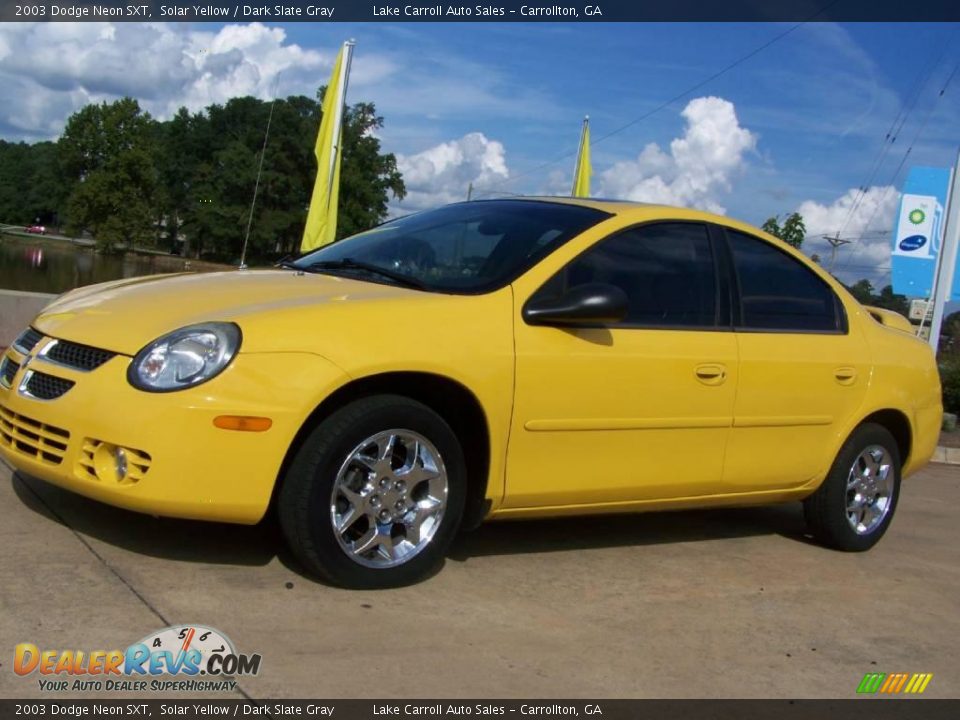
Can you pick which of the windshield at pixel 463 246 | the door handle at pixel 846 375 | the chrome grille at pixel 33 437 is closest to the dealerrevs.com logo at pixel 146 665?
the chrome grille at pixel 33 437

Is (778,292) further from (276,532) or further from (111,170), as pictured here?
(111,170)

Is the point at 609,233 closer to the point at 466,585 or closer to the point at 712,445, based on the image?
the point at 712,445

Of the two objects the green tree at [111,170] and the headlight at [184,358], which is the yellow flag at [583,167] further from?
the green tree at [111,170]

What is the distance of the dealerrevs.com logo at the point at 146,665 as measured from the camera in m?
2.87

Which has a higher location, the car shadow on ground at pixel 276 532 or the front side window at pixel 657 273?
the front side window at pixel 657 273

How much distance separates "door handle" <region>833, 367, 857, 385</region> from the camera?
16.9 feet

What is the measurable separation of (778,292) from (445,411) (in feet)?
6.57

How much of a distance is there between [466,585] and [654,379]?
119 centimetres

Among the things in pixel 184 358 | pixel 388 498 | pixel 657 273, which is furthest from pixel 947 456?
pixel 184 358

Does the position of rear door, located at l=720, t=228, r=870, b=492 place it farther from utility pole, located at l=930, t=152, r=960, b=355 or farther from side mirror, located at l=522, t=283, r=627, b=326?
utility pole, located at l=930, t=152, r=960, b=355

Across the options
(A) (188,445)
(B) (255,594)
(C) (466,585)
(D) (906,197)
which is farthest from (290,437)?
(D) (906,197)

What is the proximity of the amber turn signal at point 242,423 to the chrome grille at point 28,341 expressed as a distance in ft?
3.29

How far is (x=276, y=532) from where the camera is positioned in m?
4.39

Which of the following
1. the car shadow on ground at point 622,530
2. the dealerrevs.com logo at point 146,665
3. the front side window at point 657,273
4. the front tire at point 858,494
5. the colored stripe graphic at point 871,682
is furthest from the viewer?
the front tire at point 858,494
